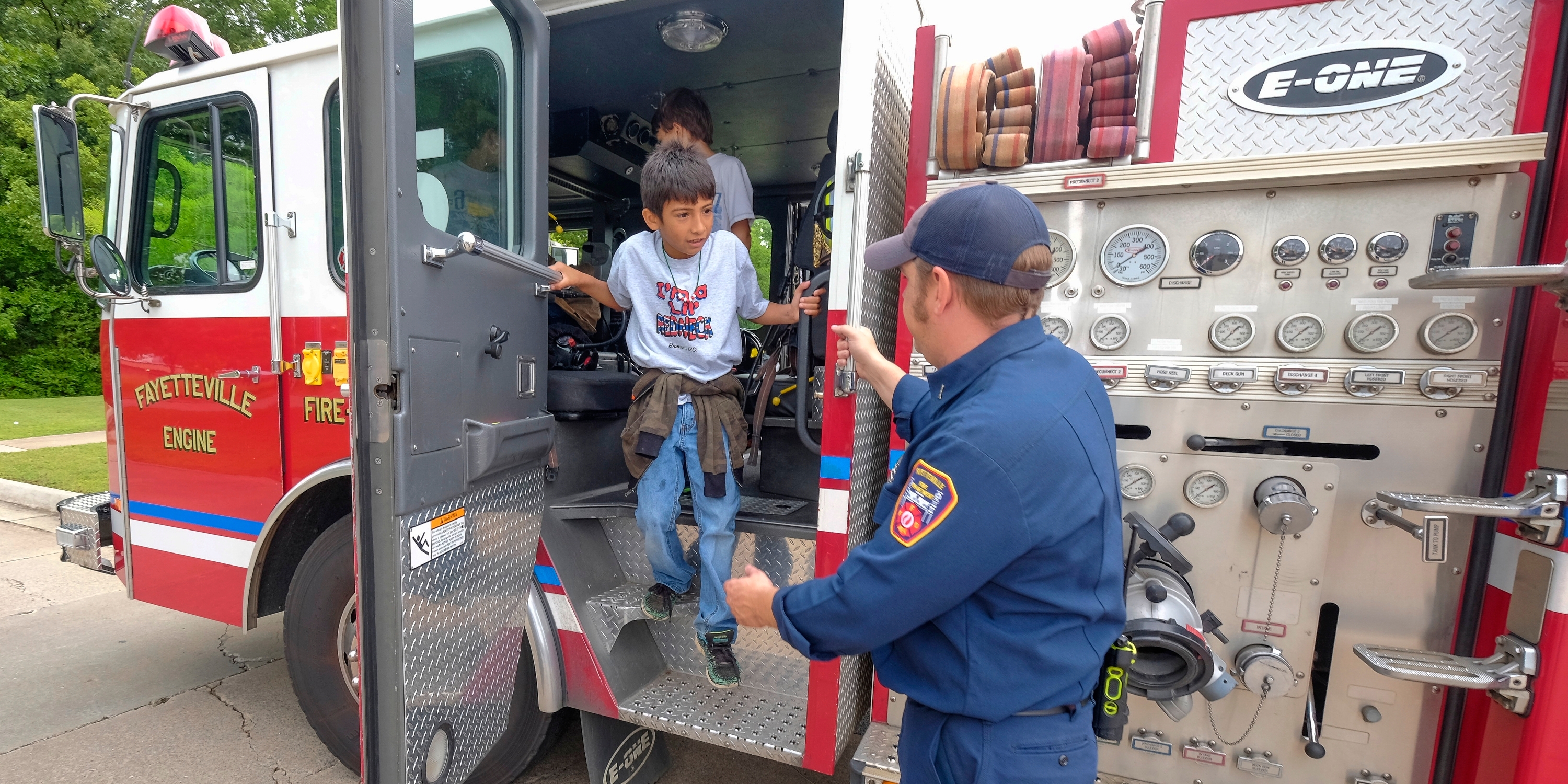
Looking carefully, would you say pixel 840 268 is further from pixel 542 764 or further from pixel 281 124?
pixel 542 764

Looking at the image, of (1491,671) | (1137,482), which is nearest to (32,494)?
(1137,482)

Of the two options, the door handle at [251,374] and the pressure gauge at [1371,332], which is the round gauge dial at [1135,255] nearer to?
the pressure gauge at [1371,332]

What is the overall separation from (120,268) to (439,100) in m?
1.81

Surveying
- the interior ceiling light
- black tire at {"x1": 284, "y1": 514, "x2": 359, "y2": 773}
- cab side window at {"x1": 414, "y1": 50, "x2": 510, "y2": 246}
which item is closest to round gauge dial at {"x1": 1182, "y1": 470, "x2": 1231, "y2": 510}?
cab side window at {"x1": 414, "y1": 50, "x2": 510, "y2": 246}

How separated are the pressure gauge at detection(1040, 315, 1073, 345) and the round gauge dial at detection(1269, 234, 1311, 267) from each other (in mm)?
479

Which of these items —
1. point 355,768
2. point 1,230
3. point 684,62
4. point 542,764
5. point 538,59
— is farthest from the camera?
point 1,230

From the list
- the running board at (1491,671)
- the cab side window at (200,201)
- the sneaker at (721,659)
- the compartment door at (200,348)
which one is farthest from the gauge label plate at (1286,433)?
the cab side window at (200,201)

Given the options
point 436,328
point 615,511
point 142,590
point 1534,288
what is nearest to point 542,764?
point 615,511

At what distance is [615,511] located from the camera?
2.28 m

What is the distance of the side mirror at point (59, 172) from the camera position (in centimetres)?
232

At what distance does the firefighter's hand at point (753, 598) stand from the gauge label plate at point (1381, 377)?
1434mm

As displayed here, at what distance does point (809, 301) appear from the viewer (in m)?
2.07

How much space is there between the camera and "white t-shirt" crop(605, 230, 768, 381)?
2207mm

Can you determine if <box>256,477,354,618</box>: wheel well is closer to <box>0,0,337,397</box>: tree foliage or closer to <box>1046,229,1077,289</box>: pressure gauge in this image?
<box>1046,229,1077,289</box>: pressure gauge
